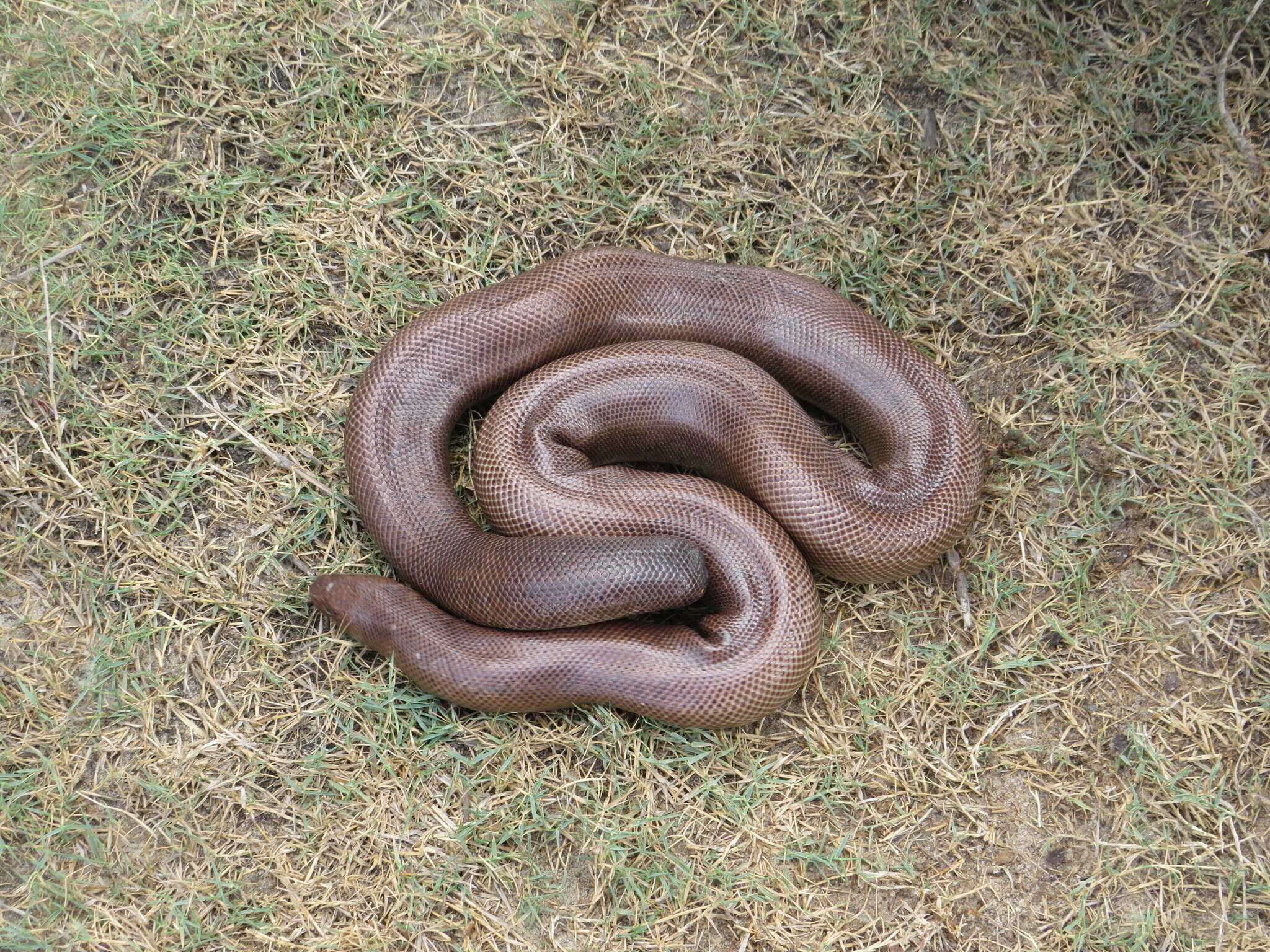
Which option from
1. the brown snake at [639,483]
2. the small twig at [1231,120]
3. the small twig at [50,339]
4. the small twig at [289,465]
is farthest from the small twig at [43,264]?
the small twig at [1231,120]

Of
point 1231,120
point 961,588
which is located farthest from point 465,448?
point 1231,120

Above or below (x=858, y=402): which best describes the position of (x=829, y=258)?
above

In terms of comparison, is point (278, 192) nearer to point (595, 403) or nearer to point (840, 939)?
point (595, 403)

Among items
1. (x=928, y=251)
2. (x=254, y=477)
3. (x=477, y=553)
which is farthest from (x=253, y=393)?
(x=928, y=251)

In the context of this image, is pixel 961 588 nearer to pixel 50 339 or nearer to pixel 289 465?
pixel 289 465

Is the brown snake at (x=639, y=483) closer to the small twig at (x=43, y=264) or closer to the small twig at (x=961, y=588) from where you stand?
the small twig at (x=961, y=588)

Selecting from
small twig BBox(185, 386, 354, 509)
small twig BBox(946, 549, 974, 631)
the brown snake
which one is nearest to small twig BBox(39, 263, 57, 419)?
small twig BBox(185, 386, 354, 509)
